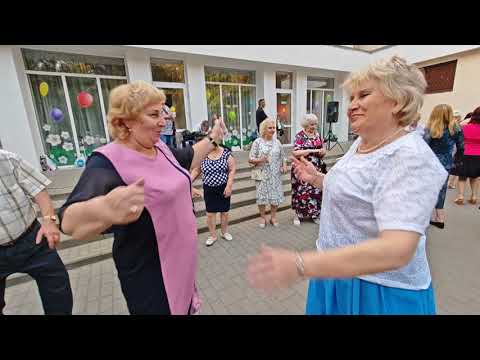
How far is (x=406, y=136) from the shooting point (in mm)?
885

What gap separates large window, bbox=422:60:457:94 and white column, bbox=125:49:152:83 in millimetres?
10690

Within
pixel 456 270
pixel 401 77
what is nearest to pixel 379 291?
pixel 401 77

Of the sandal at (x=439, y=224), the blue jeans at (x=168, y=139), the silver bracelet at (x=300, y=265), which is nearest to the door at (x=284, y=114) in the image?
the blue jeans at (x=168, y=139)

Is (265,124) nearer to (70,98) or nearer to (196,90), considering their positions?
(196,90)

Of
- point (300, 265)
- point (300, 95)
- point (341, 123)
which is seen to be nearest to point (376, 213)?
point (300, 265)

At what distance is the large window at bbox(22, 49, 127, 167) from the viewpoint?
5.96 meters

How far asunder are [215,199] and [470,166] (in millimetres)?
5131

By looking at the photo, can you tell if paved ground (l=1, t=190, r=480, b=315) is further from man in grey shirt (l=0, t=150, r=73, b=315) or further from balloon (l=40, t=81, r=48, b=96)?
balloon (l=40, t=81, r=48, b=96)

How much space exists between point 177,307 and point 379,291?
3.67 ft

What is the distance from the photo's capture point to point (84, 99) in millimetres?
6453

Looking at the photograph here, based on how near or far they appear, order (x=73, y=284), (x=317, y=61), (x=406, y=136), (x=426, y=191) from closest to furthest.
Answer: (x=426, y=191)
(x=406, y=136)
(x=73, y=284)
(x=317, y=61)

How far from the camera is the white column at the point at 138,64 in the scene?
253 inches

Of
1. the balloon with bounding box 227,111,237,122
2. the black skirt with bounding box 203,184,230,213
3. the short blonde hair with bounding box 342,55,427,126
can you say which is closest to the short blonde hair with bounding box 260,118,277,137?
the black skirt with bounding box 203,184,230,213

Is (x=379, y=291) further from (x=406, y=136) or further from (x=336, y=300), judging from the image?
(x=406, y=136)
